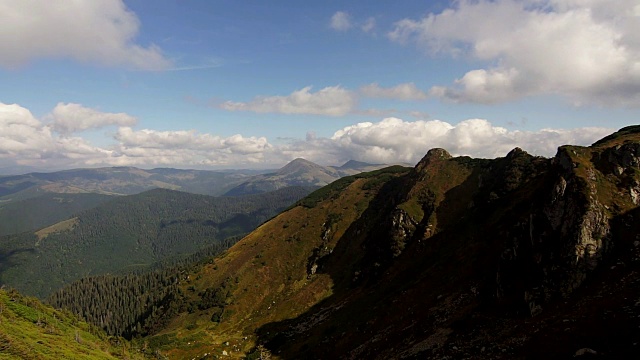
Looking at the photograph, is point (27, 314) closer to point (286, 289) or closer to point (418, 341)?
point (286, 289)

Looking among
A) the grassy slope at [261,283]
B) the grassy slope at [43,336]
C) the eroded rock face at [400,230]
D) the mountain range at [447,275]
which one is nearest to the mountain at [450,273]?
the mountain range at [447,275]

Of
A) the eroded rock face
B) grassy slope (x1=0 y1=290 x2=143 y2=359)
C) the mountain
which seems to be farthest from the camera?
the eroded rock face

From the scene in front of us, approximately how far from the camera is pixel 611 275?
4125cm

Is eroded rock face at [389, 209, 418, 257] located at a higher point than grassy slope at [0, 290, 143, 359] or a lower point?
higher

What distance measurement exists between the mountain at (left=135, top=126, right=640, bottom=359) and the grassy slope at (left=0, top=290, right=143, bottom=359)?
29692mm

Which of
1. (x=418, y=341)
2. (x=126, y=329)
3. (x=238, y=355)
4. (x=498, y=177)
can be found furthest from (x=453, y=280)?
(x=126, y=329)

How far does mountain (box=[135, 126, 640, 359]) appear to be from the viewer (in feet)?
133

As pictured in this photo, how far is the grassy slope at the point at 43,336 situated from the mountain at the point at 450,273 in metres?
29.7

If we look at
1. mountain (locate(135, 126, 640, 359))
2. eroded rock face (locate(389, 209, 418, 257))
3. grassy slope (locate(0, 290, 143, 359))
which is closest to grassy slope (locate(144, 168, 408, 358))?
mountain (locate(135, 126, 640, 359))

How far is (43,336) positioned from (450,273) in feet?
307

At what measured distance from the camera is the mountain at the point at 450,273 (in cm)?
4062

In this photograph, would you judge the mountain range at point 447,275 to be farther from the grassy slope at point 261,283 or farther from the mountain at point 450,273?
the grassy slope at point 261,283

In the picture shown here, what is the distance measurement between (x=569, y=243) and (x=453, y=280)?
3063 cm

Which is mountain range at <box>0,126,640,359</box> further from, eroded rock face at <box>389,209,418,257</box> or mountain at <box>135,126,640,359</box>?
eroded rock face at <box>389,209,418,257</box>
